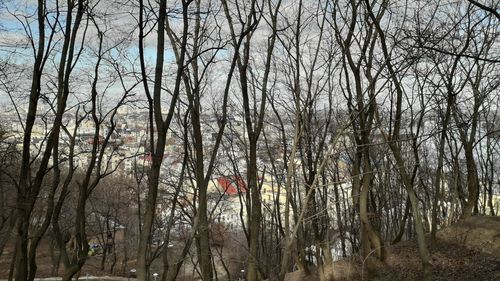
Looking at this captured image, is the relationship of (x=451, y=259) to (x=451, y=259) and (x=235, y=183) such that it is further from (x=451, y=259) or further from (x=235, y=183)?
(x=235, y=183)

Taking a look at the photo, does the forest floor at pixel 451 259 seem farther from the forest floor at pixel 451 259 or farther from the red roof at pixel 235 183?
the red roof at pixel 235 183

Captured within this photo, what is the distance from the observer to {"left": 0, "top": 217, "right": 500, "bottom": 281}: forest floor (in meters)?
9.95

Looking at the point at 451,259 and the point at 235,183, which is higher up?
the point at 235,183

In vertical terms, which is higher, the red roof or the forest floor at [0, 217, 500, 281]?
the red roof

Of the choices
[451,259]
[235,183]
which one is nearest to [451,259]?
[451,259]

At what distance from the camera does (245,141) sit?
12844 millimetres

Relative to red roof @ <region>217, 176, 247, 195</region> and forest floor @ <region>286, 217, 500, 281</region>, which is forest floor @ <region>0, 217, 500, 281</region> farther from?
red roof @ <region>217, 176, 247, 195</region>

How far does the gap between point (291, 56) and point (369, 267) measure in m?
4.95

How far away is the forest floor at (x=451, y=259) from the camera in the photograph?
995 centimetres

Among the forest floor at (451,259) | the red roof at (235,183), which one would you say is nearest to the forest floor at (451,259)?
the forest floor at (451,259)

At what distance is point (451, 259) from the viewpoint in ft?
35.3

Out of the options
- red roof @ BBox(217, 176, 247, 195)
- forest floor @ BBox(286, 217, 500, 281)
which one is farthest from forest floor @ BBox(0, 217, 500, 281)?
red roof @ BBox(217, 176, 247, 195)

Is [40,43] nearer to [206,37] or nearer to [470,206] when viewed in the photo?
[206,37]

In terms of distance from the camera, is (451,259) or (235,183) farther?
(235,183)
